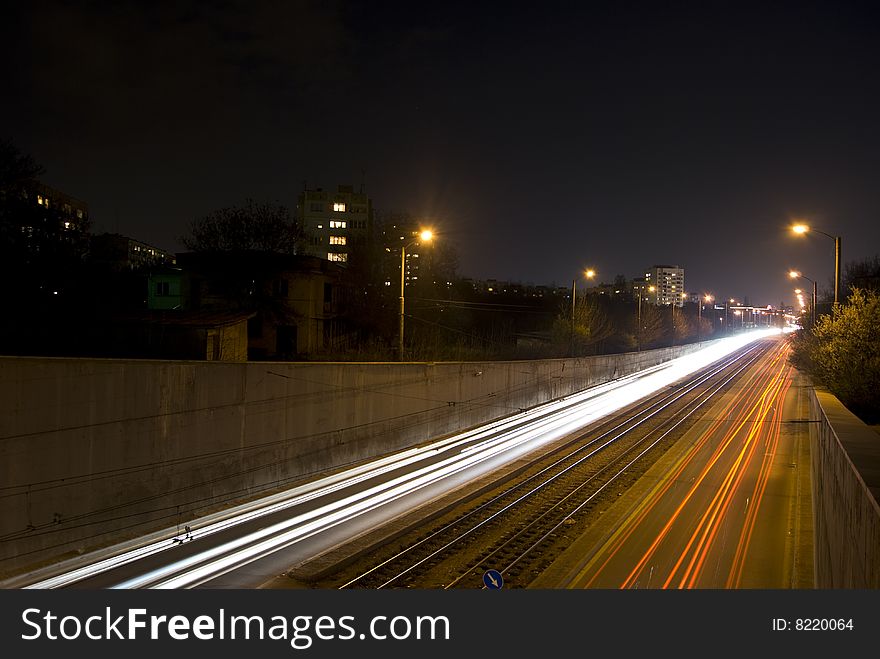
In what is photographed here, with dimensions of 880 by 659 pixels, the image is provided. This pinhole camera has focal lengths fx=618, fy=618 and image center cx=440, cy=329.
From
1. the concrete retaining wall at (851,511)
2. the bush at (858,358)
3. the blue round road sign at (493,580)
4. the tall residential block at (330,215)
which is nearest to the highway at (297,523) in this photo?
the concrete retaining wall at (851,511)

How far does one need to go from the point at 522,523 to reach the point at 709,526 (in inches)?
162

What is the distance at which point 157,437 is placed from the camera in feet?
42.2

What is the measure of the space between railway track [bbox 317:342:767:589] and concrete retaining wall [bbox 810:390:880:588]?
4.71m

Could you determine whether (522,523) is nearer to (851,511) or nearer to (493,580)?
(493,580)

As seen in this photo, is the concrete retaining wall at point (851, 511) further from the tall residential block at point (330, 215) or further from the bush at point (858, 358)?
the tall residential block at point (330, 215)

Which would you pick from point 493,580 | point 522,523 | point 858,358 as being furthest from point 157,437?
point 858,358

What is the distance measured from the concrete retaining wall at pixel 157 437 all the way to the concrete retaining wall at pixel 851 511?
11767 mm

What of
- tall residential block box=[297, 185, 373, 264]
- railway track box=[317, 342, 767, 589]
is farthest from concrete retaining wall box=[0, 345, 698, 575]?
tall residential block box=[297, 185, 373, 264]

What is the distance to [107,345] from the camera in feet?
60.0

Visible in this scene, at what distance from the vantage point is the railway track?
10.8 metres

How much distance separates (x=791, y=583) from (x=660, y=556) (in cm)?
216

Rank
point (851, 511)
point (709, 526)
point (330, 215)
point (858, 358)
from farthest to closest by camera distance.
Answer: point (330, 215) < point (858, 358) < point (709, 526) < point (851, 511)

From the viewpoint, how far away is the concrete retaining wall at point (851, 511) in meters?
5.15

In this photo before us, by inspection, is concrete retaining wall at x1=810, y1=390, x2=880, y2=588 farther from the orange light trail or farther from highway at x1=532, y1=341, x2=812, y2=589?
the orange light trail
